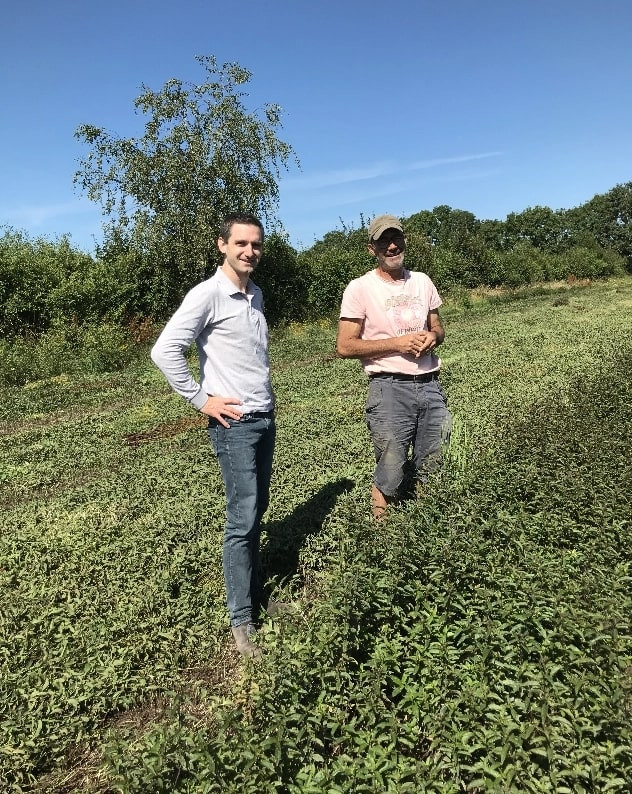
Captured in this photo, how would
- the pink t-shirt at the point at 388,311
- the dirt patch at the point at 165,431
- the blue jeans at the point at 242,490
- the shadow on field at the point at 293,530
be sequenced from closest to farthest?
the blue jeans at the point at 242,490
the pink t-shirt at the point at 388,311
the shadow on field at the point at 293,530
the dirt patch at the point at 165,431

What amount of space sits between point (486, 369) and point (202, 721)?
26.8ft

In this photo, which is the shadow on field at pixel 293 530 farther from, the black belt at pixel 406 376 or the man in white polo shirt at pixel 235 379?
the black belt at pixel 406 376

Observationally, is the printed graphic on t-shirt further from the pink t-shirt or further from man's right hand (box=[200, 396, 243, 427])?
man's right hand (box=[200, 396, 243, 427])

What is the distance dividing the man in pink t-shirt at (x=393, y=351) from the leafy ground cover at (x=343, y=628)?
370 mm

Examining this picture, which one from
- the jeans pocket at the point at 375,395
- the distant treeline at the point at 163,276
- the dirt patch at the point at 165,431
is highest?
the distant treeline at the point at 163,276

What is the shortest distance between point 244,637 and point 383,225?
254cm

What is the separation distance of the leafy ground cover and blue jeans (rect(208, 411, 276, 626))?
27 centimetres

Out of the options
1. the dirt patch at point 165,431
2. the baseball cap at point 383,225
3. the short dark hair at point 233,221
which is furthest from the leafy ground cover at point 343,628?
the short dark hair at point 233,221

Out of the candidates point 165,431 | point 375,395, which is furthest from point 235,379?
point 165,431

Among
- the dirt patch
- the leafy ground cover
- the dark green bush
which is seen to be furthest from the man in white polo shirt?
the dark green bush

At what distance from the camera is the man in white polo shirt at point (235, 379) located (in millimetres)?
2992

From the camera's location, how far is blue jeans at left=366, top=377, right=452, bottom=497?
12.3 feet

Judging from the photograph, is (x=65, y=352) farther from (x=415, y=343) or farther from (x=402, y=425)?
(x=415, y=343)

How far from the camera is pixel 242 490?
3.12m
